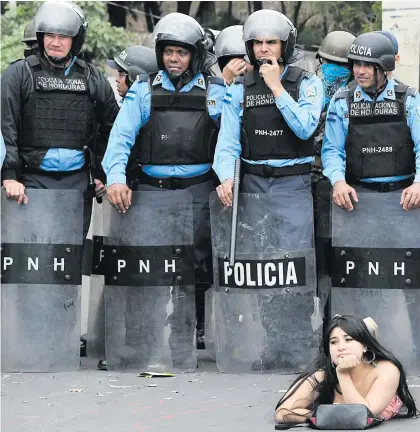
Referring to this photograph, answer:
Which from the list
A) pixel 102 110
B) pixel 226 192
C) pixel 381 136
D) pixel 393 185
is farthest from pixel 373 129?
pixel 102 110

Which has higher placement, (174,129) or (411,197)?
(174,129)

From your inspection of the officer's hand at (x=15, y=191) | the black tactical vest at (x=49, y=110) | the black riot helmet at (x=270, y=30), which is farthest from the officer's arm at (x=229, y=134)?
the officer's hand at (x=15, y=191)

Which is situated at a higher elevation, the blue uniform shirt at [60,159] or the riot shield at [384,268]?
the blue uniform shirt at [60,159]

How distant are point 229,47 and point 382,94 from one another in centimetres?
151

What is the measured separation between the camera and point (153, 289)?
26.0 feet

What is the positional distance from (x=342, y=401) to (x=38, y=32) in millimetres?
3224

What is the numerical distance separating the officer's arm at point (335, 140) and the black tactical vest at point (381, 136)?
0.16 ft

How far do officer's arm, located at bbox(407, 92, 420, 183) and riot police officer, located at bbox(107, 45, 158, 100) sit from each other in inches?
74.1

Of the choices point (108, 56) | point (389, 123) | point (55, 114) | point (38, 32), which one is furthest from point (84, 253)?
point (108, 56)

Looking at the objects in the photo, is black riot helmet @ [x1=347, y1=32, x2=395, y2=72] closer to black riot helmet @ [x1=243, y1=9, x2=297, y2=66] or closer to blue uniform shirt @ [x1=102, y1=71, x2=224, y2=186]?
black riot helmet @ [x1=243, y1=9, x2=297, y2=66]

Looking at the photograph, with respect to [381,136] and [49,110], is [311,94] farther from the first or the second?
[49,110]

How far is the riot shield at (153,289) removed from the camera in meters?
7.89

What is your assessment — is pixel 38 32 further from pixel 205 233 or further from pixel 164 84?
pixel 205 233

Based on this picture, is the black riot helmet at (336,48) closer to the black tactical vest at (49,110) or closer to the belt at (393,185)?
the belt at (393,185)
